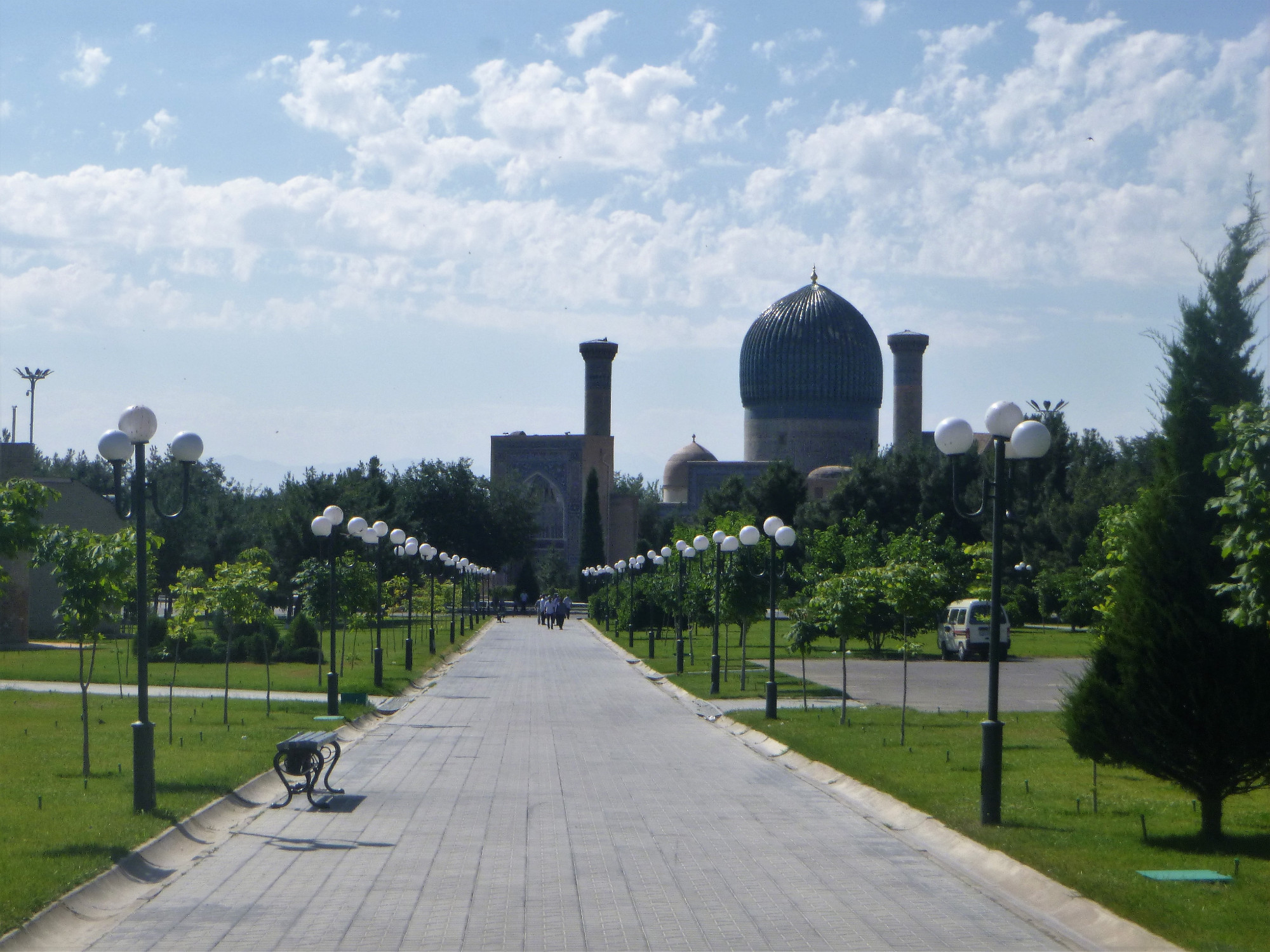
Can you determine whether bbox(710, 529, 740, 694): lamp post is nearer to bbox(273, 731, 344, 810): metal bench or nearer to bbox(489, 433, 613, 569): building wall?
bbox(273, 731, 344, 810): metal bench

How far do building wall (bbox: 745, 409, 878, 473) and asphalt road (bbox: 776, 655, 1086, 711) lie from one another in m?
55.3

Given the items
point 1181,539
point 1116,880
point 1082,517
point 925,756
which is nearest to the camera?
point 1116,880

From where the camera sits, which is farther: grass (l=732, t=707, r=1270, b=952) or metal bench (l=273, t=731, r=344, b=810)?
metal bench (l=273, t=731, r=344, b=810)

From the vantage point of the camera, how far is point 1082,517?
2026 inches

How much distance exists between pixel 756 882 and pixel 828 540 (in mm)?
29167

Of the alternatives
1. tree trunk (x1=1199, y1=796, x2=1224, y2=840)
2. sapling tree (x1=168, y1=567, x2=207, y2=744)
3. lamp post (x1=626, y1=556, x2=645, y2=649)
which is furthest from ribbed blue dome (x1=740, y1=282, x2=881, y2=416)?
tree trunk (x1=1199, y1=796, x2=1224, y2=840)

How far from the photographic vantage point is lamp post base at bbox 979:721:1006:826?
34.6ft

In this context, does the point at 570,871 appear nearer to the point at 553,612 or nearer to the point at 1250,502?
the point at 1250,502

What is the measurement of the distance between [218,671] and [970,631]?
19745mm

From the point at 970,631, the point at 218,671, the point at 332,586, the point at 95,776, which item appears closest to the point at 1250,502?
the point at 95,776

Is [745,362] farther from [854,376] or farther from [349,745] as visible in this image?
[349,745]

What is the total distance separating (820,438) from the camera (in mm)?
91438

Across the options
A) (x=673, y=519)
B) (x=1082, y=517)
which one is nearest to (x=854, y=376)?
(x=673, y=519)

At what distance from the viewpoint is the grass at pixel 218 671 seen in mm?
25734
